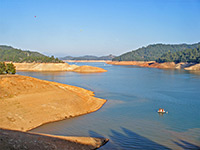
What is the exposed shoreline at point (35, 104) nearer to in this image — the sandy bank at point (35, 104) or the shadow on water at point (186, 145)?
the sandy bank at point (35, 104)

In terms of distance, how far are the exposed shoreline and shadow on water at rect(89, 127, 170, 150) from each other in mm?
2988

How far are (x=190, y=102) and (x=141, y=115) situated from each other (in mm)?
12284

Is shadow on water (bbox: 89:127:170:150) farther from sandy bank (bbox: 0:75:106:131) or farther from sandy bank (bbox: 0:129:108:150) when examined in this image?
sandy bank (bbox: 0:75:106:131)

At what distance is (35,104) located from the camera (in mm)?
24516

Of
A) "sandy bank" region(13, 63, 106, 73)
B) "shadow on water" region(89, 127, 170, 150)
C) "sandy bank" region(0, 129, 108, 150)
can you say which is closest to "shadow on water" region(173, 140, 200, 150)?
"shadow on water" region(89, 127, 170, 150)

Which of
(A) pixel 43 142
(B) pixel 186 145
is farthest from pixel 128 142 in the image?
(A) pixel 43 142

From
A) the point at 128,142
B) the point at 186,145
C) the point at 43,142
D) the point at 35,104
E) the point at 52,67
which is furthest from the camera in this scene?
the point at 52,67


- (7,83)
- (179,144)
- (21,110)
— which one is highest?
(7,83)

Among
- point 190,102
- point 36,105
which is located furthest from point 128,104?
point 36,105

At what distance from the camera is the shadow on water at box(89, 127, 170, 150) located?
16312 mm

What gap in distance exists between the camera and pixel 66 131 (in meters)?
19.7

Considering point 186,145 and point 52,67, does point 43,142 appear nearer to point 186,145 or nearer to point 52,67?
point 186,145

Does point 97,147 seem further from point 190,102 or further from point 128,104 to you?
point 190,102

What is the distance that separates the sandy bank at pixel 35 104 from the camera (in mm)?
20781
